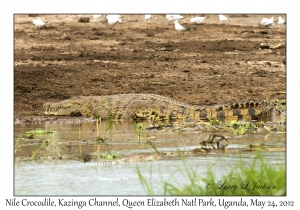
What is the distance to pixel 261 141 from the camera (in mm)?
9539

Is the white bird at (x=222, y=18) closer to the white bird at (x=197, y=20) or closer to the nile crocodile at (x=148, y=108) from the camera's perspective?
the white bird at (x=197, y=20)

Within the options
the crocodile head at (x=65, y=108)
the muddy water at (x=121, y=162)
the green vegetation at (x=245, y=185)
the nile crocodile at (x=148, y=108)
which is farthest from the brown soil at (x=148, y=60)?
the green vegetation at (x=245, y=185)

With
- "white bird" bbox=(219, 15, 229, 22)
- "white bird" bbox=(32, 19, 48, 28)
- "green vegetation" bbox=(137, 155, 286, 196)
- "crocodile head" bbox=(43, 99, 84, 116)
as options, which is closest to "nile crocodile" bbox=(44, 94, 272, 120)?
"crocodile head" bbox=(43, 99, 84, 116)

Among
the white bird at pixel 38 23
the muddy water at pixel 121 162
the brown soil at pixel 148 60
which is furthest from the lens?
the white bird at pixel 38 23

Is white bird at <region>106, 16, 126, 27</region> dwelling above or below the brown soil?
above

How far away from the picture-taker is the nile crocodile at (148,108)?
1234cm

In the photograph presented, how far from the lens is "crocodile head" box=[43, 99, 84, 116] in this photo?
1312 cm

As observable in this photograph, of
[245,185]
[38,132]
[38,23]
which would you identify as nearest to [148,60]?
[38,23]

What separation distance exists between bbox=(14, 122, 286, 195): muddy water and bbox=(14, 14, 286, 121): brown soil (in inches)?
129

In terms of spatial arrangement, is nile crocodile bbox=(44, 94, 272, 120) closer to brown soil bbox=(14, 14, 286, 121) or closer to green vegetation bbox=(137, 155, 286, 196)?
brown soil bbox=(14, 14, 286, 121)

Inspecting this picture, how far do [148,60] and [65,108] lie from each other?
13.0ft

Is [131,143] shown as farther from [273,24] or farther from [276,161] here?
[273,24]

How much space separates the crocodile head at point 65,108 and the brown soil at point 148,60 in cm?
28
